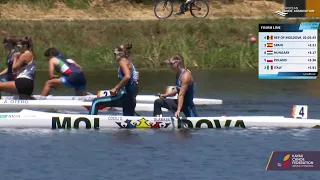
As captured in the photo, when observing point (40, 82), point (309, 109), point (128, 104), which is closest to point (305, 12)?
point (40, 82)

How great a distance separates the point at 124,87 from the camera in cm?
2031

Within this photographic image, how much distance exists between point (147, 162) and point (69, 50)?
18.3m

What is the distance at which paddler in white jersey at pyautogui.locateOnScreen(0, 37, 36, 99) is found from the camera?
22953 mm

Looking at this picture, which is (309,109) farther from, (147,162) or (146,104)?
(147,162)

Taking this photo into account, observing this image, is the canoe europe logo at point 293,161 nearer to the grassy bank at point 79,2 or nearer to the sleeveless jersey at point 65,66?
the sleeveless jersey at point 65,66

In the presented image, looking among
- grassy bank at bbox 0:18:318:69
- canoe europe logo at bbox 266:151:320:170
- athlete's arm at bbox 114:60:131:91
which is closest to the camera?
canoe europe logo at bbox 266:151:320:170

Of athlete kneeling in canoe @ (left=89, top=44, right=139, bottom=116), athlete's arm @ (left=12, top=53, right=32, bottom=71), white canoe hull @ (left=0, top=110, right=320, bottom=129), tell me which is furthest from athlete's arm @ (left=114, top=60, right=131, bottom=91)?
athlete's arm @ (left=12, top=53, right=32, bottom=71)

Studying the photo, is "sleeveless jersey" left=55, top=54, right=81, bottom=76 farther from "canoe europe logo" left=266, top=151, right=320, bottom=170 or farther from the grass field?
the grass field

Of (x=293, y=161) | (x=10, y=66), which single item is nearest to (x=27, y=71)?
(x=10, y=66)

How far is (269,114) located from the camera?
23422mm

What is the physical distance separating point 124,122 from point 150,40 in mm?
15727

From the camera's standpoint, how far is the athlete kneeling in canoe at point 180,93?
19.9 metres
